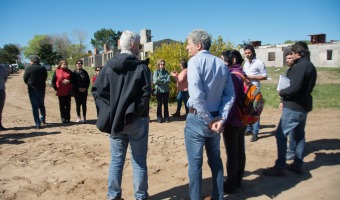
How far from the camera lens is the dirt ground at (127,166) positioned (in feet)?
13.0

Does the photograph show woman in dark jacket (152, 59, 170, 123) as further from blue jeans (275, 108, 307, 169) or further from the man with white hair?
the man with white hair

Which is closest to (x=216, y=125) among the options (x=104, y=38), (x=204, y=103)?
(x=204, y=103)

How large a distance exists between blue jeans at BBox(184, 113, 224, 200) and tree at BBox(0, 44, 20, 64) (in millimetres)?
72430

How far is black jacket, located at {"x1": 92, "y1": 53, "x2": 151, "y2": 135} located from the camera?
3.14 m

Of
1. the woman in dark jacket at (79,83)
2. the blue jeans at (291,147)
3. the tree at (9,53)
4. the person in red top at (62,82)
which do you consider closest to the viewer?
the blue jeans at (291,147)

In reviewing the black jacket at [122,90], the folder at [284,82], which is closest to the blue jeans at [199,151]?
the black jacket at [122,90]

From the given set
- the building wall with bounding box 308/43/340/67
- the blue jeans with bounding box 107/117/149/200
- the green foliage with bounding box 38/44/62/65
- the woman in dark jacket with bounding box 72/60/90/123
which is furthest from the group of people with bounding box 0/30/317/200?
the green foliage with bounding box 38/44/62/65

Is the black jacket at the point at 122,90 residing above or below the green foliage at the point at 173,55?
below

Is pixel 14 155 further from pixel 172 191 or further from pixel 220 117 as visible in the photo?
pixel 220 117

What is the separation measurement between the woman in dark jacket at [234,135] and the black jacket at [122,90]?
3.77ft

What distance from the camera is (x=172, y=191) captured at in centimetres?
404

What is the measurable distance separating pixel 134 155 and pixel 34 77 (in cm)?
556

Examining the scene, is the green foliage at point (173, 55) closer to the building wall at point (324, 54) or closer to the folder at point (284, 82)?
the folder at point (284, 82)

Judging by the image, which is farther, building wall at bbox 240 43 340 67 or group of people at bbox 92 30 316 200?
building wall at bbox 240 43 340 67
